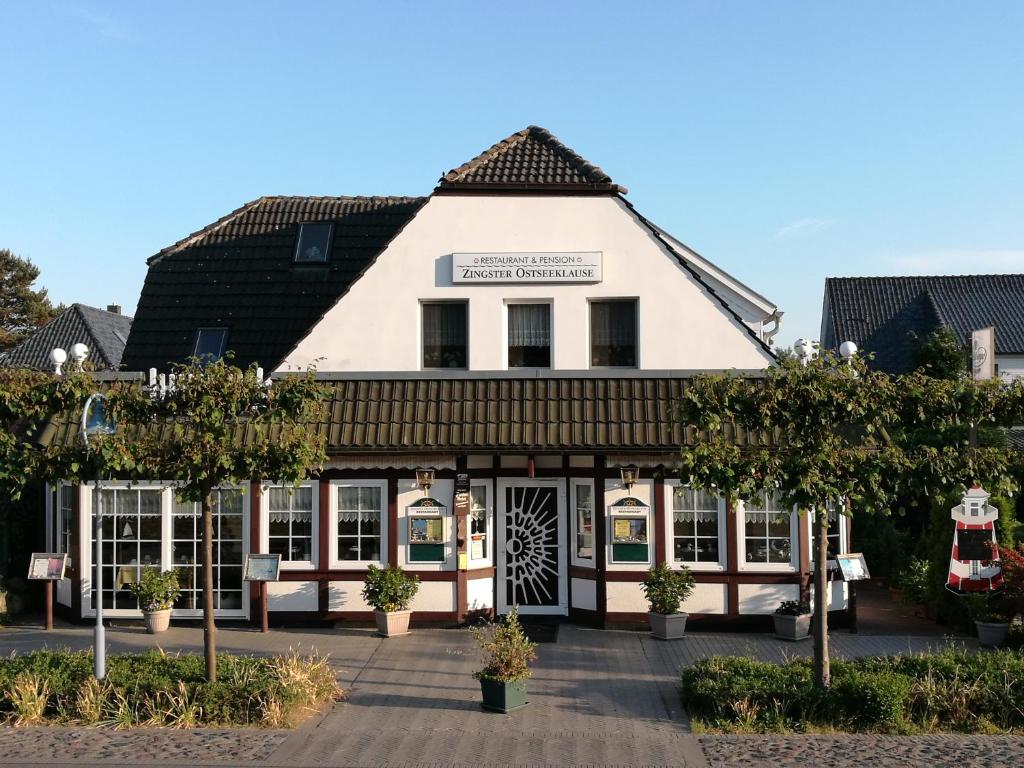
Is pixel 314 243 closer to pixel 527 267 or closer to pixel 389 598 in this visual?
pixel 527 267

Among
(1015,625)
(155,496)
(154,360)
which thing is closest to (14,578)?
(155,496)

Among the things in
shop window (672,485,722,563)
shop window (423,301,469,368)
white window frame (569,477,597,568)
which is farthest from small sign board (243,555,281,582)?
shop window (672,485,722,563)

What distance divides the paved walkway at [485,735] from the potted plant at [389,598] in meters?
1.20

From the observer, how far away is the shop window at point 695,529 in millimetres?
15422

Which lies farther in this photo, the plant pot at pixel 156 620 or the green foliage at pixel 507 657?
the plant pot at pixel 156 620

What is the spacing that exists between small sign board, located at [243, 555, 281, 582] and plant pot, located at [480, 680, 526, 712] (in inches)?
198

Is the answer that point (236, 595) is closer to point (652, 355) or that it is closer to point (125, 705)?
point (125, 705)

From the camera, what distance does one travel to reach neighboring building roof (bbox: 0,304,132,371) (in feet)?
145

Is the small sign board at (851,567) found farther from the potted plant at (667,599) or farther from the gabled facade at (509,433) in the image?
the potted plant at (667,599)

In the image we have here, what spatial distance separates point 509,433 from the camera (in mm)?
15125

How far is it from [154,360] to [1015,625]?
50.3 feet

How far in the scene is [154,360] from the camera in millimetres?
19047

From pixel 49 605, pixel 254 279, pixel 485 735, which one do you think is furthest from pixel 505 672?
pixel 254 279

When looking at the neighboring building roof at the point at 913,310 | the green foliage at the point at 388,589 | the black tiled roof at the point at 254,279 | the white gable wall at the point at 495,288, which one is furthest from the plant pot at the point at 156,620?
the neighboring building roof at the point at 913,310
